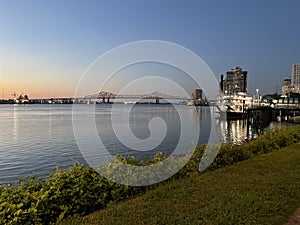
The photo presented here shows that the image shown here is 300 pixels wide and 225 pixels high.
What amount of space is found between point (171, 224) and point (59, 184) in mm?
2487

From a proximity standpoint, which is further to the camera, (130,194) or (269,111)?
(269,111)

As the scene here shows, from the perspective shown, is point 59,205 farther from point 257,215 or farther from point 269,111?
point 269,111

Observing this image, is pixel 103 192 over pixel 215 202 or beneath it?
over

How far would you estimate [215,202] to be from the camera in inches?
237

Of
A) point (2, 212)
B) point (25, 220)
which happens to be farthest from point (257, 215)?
A: point (2, 212)

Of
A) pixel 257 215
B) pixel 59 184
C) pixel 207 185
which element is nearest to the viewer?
pixel 257 215

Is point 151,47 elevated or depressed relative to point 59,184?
elevated

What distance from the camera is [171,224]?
496 cm

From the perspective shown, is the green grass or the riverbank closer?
the riverbank

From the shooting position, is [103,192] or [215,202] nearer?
[215,202]

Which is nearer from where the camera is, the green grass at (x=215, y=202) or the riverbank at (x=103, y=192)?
the riverbank at (x=103, y=192)

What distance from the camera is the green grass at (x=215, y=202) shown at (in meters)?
5.20

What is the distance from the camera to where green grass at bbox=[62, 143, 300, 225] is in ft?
17.1

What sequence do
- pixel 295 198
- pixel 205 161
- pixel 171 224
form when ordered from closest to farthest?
pixel 171 224 → pixel 295 198 → pixel 205 161
